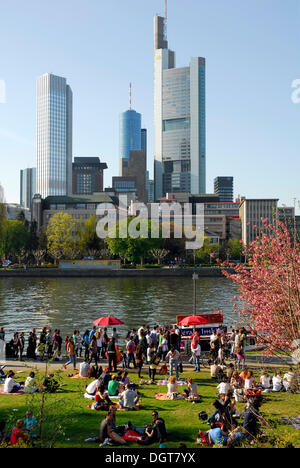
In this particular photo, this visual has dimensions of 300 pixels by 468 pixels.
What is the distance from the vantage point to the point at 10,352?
78.7 ft

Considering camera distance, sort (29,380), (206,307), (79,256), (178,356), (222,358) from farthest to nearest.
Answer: (79,256), (206,307), (222,358), (178,356), (29,380)

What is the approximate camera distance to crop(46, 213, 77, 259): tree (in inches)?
4769

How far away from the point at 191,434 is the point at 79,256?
11704 centimetres

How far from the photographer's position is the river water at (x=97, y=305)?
40750 mm

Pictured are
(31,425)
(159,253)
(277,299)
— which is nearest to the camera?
(31,425)

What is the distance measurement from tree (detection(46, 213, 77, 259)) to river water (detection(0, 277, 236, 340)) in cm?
4842

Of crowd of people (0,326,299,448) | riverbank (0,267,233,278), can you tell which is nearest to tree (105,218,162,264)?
riverbank (0,267,233,278)

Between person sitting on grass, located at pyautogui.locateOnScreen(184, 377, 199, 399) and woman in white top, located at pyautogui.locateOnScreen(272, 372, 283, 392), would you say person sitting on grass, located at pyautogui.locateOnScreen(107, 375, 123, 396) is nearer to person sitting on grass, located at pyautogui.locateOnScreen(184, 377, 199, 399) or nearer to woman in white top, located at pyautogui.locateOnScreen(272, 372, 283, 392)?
person sitting on grass, located at pyautogui.locateOnScreen(184, 377, 199, 399)

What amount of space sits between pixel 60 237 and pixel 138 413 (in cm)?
11396

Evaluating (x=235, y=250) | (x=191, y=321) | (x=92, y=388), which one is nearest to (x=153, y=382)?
(x=92, y=388)

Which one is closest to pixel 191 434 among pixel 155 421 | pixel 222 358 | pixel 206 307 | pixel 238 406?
pixel 155 421

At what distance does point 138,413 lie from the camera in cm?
1456

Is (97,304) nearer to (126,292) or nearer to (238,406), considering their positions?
(126,292)

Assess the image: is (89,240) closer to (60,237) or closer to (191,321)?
(60,237)
